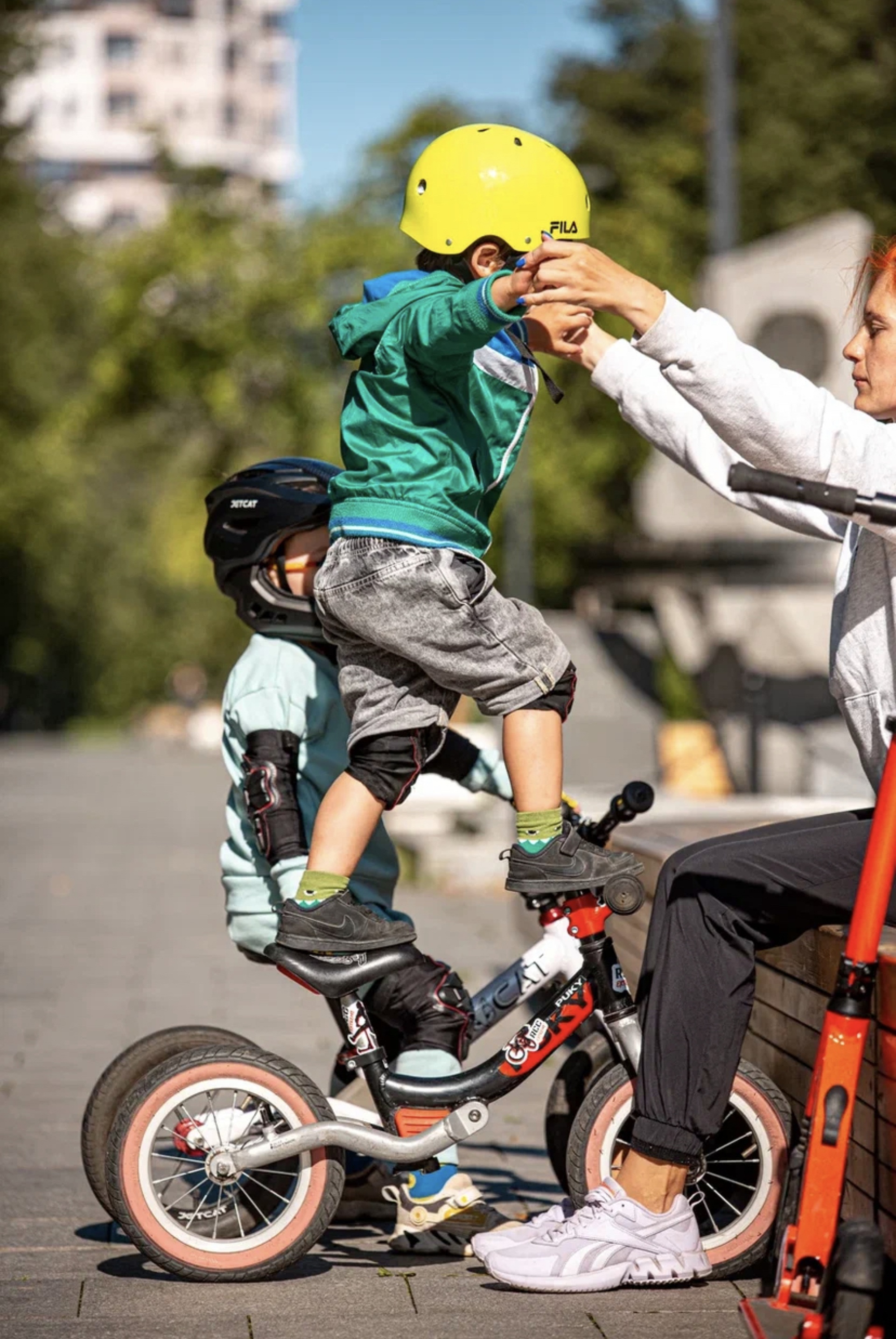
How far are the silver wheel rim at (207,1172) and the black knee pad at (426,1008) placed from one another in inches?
13.4

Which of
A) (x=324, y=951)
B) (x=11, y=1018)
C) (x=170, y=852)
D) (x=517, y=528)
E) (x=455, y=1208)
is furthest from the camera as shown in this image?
(x=517, y=528)

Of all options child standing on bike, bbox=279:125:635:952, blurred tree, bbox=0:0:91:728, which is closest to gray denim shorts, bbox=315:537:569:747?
child standing on bike, bbox=279:125:635:952

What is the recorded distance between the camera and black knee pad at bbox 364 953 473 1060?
146 inches

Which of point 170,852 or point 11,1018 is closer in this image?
point 11,1018

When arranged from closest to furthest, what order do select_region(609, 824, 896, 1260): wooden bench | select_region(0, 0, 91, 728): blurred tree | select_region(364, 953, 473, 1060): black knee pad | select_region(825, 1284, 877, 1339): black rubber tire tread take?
1. select_region(825, 1284, 877, 1339): black rubber tire tread
2. select_region(609, 824, 896, 1260): wooden bench
3. select_region(364, 953, 473, 1060): black knee pad
4. select_region(0, 0, 91, 728): blurred tree

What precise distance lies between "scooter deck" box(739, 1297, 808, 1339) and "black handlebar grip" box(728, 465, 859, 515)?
1214mm

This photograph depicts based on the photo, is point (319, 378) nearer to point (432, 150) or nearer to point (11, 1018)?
point (11, 1018)

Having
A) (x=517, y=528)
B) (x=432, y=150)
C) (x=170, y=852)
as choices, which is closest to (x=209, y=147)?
(x=517, y=528)

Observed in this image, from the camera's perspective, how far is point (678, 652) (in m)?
17.2

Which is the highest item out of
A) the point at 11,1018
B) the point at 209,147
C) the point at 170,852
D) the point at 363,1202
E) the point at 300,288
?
the point at 209,147

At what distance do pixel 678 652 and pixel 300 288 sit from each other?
14.4m

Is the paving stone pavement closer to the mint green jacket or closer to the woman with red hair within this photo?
the woman with red hair

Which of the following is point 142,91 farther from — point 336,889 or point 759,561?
point 336,889

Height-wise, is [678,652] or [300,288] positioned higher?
[300,288]
